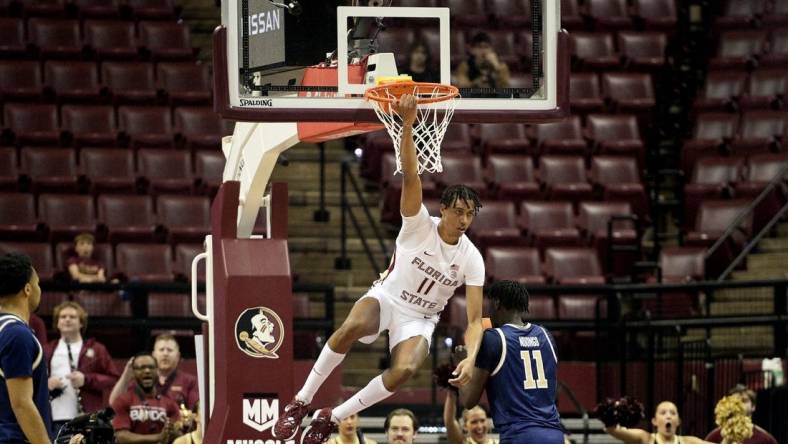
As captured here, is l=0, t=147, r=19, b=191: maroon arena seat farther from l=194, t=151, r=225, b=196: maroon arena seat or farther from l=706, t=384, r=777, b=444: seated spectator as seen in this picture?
l=706, t=384, r=777, b=444: seated spectator

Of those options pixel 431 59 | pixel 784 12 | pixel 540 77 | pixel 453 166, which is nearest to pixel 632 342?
pixel 453 166

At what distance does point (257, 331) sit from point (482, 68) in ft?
26.2

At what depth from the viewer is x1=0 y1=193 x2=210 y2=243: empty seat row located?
15.6 m

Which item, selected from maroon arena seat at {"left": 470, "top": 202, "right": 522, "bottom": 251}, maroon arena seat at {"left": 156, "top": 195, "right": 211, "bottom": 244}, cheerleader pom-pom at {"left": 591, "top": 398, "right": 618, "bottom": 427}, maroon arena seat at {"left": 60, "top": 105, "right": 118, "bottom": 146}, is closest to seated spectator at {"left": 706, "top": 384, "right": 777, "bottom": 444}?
cheerleader pom-pom at {"left": 591, "top": 398, "right": 618, "bottom": 427}

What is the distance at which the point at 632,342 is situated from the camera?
47.1ft

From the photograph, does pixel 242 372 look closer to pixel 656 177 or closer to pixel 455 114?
pixel 455 114

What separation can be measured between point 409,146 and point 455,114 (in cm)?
58

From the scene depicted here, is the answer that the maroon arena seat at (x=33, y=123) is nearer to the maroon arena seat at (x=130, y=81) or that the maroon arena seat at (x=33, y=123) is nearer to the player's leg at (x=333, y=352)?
the maroon arena seat at (x=130, y=81)

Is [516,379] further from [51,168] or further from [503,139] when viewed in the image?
[503,139]

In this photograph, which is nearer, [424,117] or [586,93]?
[424,117]

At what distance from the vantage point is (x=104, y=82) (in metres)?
17.9

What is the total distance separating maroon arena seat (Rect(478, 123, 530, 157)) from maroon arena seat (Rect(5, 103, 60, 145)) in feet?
16.0

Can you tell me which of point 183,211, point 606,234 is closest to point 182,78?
point 183,211

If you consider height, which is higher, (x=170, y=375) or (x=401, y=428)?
(x=170, y=375)
